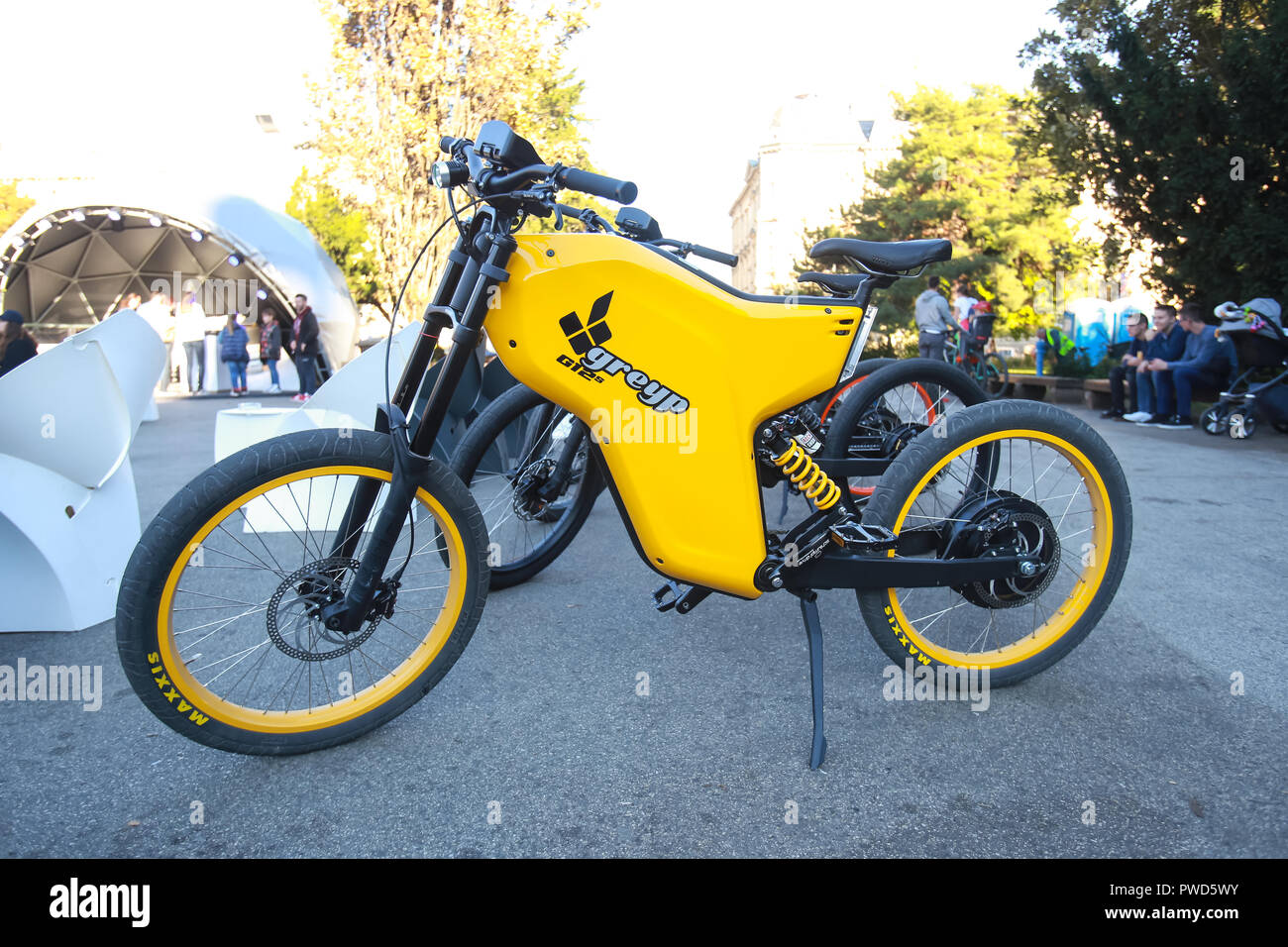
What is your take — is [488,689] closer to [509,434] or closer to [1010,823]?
[509,434]

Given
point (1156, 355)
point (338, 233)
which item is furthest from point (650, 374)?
point (338, 233)

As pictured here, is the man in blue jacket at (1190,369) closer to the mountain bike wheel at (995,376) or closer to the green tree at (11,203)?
the mountain bike wheel at (995,376)

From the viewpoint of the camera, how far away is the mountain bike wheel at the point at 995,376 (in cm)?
1475

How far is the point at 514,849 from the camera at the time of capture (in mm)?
2168

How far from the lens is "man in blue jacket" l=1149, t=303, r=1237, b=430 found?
32.3ft

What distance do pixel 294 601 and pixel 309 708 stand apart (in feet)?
1.31

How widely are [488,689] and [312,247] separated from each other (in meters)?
24.5

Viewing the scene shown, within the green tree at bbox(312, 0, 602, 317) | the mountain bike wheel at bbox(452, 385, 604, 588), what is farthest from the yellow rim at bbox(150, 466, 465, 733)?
the green tree at bbox(312, 0, 602, 317)

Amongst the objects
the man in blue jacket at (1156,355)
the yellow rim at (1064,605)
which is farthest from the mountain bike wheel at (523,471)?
the man in blue jacket at (1156,355)

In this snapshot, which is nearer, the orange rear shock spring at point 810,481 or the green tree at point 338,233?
the orange rear shock spring at point 810,481

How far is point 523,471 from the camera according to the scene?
4098 millimetres

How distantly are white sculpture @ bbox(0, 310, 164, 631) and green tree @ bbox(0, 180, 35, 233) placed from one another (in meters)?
61.1

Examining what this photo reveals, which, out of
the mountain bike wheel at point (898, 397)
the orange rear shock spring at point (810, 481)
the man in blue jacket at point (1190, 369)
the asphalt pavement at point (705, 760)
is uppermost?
the man in blue jacket at point (1190, 369)

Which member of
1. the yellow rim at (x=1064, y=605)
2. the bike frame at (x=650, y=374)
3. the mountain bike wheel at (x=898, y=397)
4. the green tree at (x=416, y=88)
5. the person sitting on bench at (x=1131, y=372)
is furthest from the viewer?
the green tree at (x=416, y=88)
